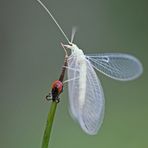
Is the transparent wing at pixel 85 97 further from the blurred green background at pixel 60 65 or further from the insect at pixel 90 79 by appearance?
the blurred green background at pixel 60 65

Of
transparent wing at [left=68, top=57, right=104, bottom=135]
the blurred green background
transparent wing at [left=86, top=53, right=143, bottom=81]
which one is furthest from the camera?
the blurred green background

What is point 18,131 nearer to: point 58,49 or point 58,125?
point 58,125

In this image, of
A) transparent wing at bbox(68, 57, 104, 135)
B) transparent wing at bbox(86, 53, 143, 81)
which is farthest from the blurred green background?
transparent wing at bbox(68, 57, 104, 135)

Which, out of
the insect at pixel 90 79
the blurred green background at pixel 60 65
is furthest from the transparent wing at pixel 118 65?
the blurred green background at pixel 60 65

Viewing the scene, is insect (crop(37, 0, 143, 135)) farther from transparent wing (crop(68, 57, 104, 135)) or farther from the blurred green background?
the blurred green background

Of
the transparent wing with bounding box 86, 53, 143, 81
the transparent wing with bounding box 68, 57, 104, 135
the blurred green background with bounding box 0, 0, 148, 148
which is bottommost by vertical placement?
the transparent wing with bounding box 68, 57, 104, 135

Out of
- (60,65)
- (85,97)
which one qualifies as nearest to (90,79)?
(85,97)

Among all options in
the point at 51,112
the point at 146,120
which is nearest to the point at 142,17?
the point at 146,120
